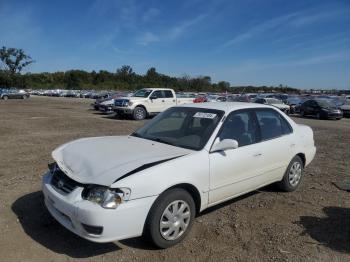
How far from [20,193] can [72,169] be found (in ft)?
6.97

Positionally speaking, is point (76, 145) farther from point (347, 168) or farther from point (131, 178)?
point (347, 168)

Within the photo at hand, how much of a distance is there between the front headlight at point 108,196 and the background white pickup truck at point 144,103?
1636 centimetres

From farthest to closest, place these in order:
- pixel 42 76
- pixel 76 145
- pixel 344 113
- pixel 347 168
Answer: pixel 42 76, pixel 344 113, pixel 347 168, pixel 76 145

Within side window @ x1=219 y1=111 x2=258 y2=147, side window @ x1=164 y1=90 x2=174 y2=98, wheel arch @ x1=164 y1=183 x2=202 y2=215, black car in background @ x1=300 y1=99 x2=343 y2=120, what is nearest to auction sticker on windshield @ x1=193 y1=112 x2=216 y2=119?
side window @ x1=219 y1=111 x2=258 y2=147

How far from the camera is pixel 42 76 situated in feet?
373

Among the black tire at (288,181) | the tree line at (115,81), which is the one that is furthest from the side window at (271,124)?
the tree line at (115,81)

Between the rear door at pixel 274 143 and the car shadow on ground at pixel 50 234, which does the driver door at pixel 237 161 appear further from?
the car shadow on ground at pixel 50 234

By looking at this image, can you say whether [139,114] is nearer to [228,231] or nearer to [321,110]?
[321,110]

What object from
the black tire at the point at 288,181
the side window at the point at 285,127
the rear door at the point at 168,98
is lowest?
the black tire at the point at 288,181

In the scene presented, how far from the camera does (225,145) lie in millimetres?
4234

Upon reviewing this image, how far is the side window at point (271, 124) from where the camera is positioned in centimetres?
532

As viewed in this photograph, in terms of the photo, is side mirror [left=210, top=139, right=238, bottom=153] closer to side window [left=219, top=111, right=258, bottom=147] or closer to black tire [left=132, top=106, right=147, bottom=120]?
side window [left=219, top=111, right=258, bottom=147]

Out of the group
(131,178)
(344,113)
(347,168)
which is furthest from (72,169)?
(344,113)

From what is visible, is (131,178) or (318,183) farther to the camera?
(318,183)
